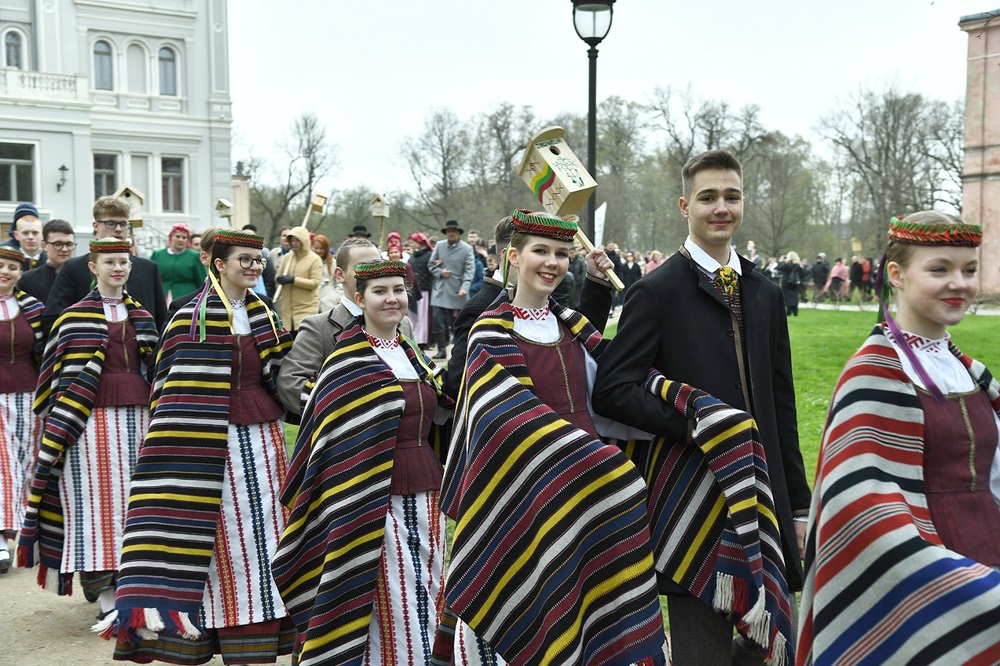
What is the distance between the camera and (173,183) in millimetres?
43094

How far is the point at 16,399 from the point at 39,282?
0.92 metres

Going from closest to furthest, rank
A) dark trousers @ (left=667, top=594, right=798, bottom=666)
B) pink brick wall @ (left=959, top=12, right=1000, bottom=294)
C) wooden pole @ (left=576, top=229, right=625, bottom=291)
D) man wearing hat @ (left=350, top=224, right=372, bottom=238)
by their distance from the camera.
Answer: dark trousers @ (left=667, top=594, right=798, bottom=666)
wooden pole @ (left=576, top=229, right=625, bottom=291)
man wearing hat @ (left=350, top=224, right=372, bottom=238)
pink brick wall @ (left=959, top=12, right=1000, bottom=294)

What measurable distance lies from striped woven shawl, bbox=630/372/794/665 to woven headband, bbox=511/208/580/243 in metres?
0.66

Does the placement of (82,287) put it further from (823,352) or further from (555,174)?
(823,352)

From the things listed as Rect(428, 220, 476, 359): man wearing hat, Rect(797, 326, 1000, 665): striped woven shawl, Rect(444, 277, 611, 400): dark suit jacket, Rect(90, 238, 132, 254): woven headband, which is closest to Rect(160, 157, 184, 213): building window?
Rect(428, 220, 476, 359): man wearing hat

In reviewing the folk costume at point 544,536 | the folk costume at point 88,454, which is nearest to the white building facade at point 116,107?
the folk costume at point 88,454

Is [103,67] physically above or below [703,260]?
above

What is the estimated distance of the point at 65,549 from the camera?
613 centimetres

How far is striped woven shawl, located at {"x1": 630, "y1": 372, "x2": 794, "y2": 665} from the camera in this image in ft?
12.3

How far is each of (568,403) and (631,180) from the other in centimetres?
6021

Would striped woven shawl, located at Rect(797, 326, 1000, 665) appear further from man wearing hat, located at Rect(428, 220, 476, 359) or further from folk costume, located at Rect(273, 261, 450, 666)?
man wearing hat, located at Rect(428, 220, 476, 359)

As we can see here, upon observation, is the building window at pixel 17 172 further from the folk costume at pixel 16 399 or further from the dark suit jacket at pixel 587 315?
the dark suit jacket at pixel 587 315

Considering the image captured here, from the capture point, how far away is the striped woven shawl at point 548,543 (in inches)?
150

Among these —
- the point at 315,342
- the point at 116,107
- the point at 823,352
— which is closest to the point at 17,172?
the point at 116,107
